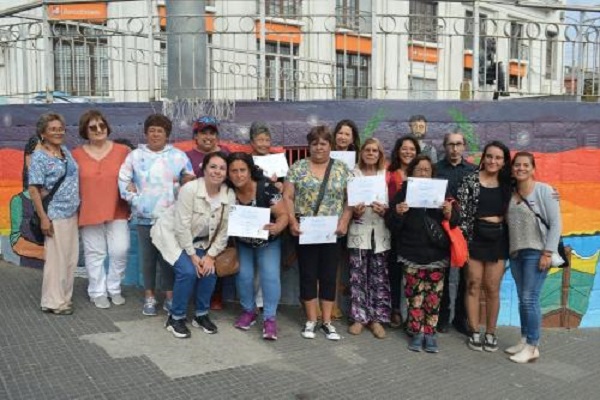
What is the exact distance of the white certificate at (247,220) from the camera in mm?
4637

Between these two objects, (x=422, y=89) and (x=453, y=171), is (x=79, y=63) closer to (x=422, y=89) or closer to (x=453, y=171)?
(x=422, y=89)

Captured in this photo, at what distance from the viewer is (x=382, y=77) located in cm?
634

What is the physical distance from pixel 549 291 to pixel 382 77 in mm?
2991

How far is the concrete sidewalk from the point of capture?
13.0 ft

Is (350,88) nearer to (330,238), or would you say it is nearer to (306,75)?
(306,75)

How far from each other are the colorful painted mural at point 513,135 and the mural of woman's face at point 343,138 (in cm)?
90

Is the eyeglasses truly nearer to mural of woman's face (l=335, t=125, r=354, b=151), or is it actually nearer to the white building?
the white building

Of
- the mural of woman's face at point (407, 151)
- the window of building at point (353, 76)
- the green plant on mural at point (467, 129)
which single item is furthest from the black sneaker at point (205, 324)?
the green plant on mural at point (467, 129)

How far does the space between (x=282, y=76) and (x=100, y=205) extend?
331cm

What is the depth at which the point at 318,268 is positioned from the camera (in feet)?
16.5

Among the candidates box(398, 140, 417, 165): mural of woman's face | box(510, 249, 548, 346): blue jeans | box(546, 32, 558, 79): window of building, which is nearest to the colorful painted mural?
box(546, 32, 558, 79): window of building

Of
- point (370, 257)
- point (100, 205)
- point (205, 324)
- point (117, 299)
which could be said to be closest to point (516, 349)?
point (370, 257)

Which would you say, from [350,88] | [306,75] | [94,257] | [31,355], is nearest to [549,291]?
[350,88]

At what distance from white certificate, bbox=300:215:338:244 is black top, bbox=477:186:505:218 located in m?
1.22
